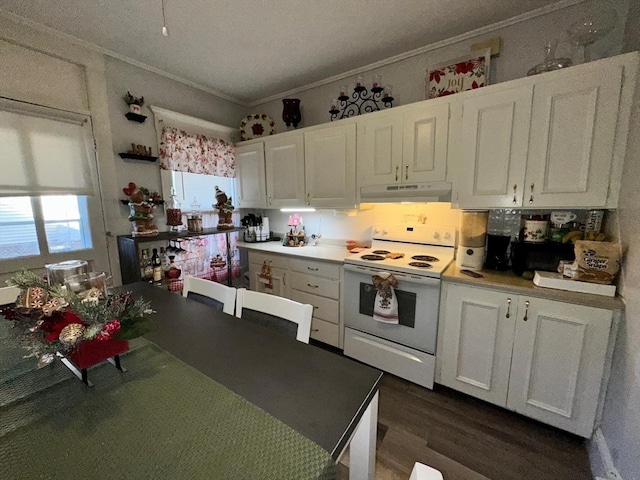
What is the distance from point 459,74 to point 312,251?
6.16 ft

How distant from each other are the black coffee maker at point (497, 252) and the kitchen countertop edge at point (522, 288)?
64 mm

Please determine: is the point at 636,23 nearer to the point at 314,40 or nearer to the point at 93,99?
the point at 314,40

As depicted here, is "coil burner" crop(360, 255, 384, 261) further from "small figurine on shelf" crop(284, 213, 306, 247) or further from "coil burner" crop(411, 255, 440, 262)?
"small figurine on shelf" crop(284, 213, 306, 247)

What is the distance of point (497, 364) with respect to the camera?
5.24ft

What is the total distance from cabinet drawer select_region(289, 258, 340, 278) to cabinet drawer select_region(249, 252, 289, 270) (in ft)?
0.26

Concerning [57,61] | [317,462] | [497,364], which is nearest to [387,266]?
[497,364]

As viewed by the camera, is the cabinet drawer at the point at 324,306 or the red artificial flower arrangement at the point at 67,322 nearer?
the red artificial flower arrangement at the point at 67,322

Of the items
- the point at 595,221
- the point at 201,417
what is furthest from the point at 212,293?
the point at 595,221

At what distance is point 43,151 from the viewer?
73.1 inches

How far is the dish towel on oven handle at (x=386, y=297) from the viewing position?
1.84 metres

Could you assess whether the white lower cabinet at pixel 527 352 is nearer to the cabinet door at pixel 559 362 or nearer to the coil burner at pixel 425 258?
the cabinet door at pixel 559 362

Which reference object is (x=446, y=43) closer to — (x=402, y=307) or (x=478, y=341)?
(x=402, y=307)

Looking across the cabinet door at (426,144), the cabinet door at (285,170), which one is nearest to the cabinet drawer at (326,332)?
the cabinet door at (285,170)

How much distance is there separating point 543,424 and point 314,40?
3.02 m
